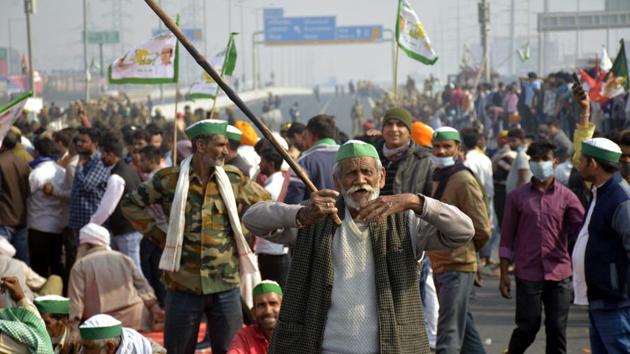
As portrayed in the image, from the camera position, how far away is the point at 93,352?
663cm

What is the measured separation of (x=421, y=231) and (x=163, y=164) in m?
8.20

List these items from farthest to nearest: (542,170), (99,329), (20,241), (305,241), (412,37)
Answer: (412,37), (20,241), (542,170), (99,329), (305,241)

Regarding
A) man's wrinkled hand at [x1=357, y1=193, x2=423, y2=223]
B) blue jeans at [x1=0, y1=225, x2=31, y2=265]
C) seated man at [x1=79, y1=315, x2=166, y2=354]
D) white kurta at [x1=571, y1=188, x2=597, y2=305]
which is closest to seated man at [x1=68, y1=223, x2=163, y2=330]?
blue jeans at [x1=0, y1=225, x2=31, y2=265]

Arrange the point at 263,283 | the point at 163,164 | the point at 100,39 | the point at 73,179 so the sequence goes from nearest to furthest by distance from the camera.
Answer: the point at 263,283, the point at 73,179, the point at 163,164, the point at 100,39

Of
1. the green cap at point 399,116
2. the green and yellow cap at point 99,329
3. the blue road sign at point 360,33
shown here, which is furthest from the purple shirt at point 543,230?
the blue road sign at point 360,33

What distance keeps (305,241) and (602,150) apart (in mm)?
2524

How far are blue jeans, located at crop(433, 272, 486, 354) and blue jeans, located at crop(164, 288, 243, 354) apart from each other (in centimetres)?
144

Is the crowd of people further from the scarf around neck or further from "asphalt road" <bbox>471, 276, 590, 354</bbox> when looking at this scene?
"asphalt road" <bbox>471, 276, 590, 354</bbox>

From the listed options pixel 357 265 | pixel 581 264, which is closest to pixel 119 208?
pixel 581 264

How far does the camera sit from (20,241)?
1195 centimetres

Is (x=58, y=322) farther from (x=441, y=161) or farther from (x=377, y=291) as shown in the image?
(x=377, y=291)

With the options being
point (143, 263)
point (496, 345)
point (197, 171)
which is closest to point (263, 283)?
point (197, 171)

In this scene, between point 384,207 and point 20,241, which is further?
point 20,241

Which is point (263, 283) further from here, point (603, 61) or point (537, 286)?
point (603, 61)
